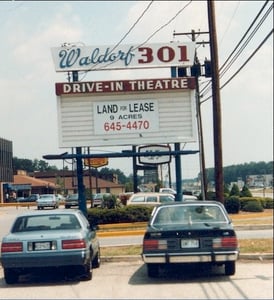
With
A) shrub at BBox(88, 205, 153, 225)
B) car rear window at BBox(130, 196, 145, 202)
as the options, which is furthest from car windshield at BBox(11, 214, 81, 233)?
car rear window at BBox(130, 196, 145, 202)

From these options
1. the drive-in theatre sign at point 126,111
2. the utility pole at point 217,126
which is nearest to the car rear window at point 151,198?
the drive-in theatre sign at point 126,111

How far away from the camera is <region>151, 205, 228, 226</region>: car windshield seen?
35.1ft

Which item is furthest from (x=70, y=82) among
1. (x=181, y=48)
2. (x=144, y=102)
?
(x=181, y=48)

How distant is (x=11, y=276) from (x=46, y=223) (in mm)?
1118

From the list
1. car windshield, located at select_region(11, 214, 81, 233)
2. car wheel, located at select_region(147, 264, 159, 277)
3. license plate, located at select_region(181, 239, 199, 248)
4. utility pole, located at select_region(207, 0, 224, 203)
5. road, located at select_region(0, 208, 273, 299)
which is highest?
utility pole, located at select_region(207, 0, 224, 203)

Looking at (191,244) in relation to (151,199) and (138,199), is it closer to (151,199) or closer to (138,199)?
(151,199)

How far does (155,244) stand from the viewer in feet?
33.7

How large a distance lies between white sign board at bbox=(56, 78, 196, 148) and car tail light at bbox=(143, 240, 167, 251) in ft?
45.6

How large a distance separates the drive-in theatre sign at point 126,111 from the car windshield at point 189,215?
13164 millimetres

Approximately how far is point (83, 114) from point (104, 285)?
46.4 feet

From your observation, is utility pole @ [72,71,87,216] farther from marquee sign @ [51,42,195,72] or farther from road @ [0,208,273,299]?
road @ [0,208,273,299]

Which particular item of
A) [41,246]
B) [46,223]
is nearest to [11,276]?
[41,246]

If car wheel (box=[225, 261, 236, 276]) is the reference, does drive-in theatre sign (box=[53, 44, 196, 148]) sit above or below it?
above

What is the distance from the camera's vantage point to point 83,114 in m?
24.1
